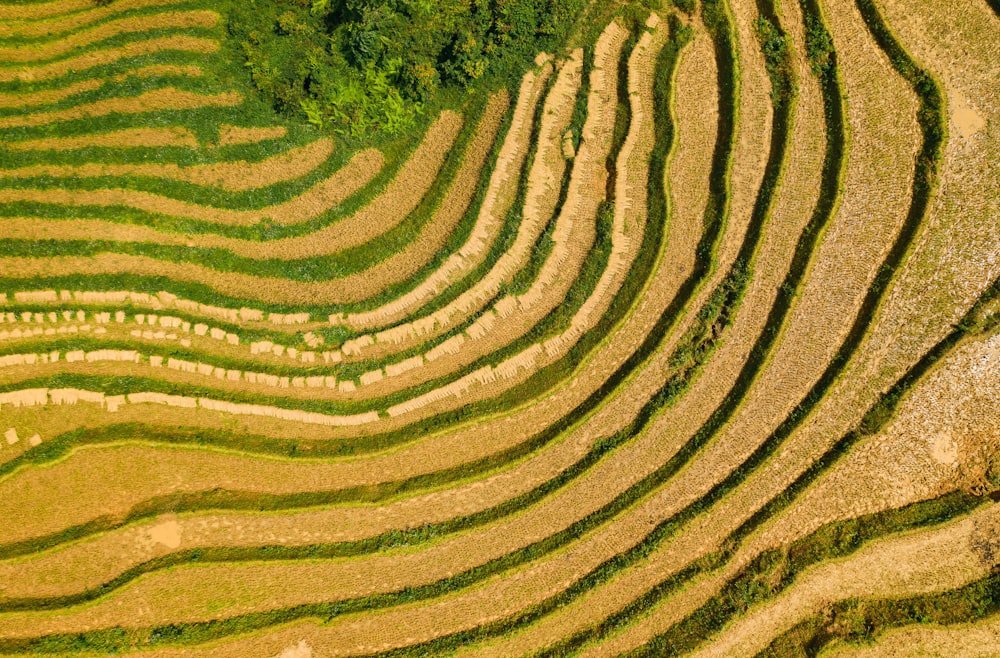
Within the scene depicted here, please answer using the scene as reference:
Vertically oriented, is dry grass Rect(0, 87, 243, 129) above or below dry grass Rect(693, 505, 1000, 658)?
above

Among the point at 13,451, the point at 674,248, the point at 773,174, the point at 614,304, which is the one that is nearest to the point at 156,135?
the point at 13,451

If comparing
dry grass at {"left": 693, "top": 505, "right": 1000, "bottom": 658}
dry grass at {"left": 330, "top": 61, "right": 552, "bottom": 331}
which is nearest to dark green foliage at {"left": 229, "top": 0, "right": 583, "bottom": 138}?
dry grass at {"left": 330, "top": 61, "right": 552, "bottom": 331}

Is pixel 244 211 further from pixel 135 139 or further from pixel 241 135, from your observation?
pixel 135 139

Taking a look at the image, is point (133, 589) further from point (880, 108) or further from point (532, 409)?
point (880, 108)

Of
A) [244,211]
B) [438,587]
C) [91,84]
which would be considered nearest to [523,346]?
[438,587]

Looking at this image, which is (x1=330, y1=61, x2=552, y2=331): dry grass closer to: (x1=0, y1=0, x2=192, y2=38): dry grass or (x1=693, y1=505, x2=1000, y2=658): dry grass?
(x1=0, y1=0, x2=192, y2=38): dry grass

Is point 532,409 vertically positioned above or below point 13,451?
below
